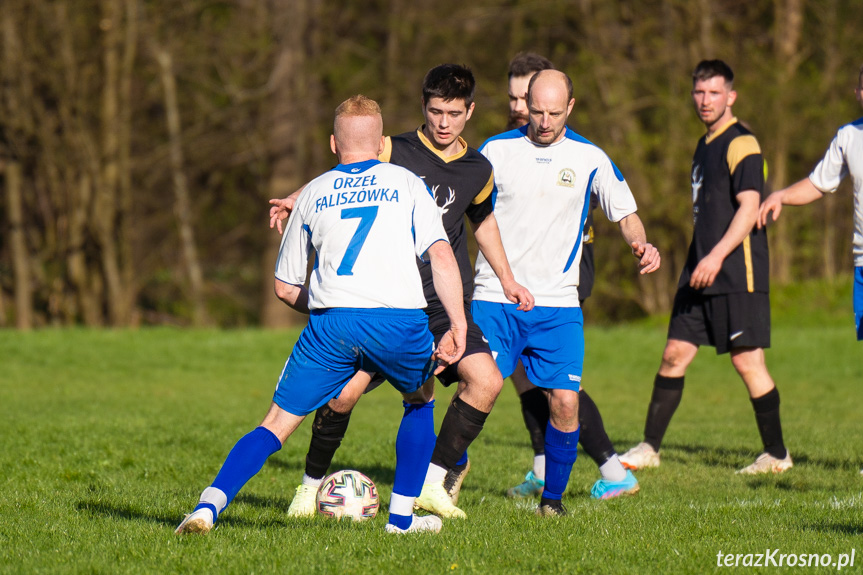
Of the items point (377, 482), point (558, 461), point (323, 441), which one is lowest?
point (377, 482)

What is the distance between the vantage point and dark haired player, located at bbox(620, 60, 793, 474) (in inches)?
261

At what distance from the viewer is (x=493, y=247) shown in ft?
17.0

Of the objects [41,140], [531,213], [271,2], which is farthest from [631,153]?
[531,213]

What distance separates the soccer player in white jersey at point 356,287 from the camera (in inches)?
169

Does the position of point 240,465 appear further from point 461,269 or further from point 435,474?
point 461,269

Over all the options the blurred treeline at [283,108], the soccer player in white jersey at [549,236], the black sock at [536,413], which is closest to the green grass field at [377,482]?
the black sock at [536,413]

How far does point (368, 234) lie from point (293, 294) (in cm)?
48

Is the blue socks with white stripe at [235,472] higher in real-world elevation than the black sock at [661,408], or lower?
higher

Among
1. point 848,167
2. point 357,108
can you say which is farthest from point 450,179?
point 848,167

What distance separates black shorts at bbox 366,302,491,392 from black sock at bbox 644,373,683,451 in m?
2.33

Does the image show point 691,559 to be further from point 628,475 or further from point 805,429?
point 805,429

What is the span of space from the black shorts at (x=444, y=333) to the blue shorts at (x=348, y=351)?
0.56m

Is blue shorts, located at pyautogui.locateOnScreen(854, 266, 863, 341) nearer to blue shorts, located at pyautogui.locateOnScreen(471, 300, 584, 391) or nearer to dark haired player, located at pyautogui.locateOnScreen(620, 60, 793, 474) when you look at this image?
dark haired player, located at pyautogui.locateOnScreen(620, 60, 793, 474)

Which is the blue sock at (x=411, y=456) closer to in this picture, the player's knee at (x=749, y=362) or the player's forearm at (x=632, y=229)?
the player's forearm at (x=632, y=229)
